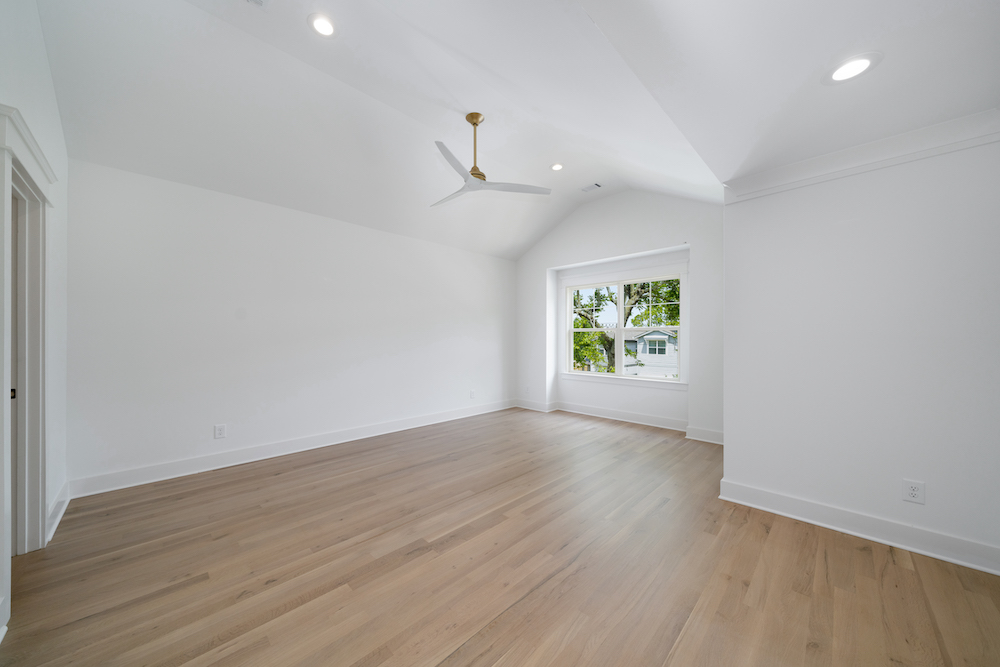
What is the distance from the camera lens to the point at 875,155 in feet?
7.48

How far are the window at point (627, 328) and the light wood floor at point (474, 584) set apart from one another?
255cm

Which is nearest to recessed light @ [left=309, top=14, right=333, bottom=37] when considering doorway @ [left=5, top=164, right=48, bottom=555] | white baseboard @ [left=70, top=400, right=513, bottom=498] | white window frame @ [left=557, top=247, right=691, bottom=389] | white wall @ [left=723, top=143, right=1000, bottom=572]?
doorway @ [left=5, top=164, right=48, bottom=555]

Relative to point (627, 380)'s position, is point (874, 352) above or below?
above

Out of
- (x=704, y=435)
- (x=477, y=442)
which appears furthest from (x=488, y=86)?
(x=704, y=435)

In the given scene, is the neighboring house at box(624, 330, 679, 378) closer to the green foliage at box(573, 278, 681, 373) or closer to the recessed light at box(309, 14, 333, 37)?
the green foliage at box(573, 278, 681, 373)

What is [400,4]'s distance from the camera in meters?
2.05

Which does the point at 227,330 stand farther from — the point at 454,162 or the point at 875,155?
the point at 875,155

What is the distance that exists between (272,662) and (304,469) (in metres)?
2.29

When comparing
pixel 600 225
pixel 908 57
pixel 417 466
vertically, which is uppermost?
pixel 600 225

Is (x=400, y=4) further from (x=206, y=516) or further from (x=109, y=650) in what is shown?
(x=206, y=516)

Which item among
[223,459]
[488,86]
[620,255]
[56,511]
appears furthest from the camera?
[620,255]

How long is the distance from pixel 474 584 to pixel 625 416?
4.05 m

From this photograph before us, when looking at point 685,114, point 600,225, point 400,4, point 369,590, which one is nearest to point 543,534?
point 369,590

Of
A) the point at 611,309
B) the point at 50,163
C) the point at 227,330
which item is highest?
the point at 50,163
